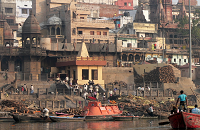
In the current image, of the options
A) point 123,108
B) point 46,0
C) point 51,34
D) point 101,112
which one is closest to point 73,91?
point 123,108

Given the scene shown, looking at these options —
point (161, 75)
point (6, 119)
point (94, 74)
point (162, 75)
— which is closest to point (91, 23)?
point (94, 74)

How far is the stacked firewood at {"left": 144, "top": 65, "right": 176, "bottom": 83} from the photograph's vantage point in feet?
240

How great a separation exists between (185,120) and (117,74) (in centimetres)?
4067

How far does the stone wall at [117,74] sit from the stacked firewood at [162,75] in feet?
8.55

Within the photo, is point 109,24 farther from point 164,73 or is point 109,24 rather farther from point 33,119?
point 33,119

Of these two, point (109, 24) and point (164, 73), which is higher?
point (109, 24)

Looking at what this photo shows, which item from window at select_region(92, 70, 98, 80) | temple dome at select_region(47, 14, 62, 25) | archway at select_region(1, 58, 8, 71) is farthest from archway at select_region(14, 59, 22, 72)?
temple dome at select_region(47, 14, 62, 25)

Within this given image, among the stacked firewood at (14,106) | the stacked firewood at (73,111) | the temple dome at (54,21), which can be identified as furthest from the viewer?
the temple dome at (54,21)

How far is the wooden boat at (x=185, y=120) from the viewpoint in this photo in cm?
3453

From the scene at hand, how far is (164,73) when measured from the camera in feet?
242

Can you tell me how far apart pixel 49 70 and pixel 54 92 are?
15731mm

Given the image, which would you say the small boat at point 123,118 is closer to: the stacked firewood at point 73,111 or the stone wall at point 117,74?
the stacked firewood at point 73,111

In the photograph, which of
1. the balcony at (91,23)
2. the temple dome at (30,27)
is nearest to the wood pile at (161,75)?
the temple dome at (30,27)

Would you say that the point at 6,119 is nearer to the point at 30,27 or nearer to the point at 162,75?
the point at 30,27
